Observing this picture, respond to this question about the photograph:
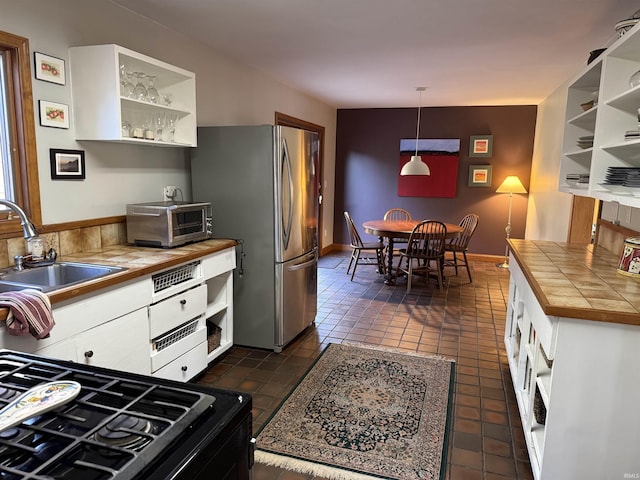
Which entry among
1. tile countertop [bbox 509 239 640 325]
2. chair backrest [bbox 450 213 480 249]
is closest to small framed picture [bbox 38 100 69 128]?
tile countertop [bbox 509 239 640 325]

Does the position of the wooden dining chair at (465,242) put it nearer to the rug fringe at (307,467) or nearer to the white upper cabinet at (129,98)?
the white upper cabinet at (129,98)

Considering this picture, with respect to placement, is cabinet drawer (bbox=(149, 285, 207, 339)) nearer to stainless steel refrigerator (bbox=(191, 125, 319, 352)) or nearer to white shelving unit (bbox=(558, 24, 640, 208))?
stainless steel refrigerator (bbox=(191, 125, 319, 352))

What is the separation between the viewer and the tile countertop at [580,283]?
Answer: 161cm

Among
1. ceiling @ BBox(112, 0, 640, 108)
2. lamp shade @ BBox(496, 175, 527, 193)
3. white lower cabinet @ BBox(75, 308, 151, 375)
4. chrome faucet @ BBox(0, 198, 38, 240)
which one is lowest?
white lower cabinet @ BBox(75, 308, 151, 375)

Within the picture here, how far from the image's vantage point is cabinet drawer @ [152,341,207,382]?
2420mm

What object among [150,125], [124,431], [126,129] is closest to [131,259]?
[126,129]

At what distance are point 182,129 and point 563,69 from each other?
136 inches

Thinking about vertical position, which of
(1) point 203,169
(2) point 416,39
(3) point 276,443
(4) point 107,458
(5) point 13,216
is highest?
(2) point 416,39

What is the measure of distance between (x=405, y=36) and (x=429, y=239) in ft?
7.70

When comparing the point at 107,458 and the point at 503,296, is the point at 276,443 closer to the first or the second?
the point at 107,458

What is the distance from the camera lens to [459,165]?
6.57m

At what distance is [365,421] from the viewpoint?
2359mm

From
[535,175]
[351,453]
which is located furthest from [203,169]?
[535,175]

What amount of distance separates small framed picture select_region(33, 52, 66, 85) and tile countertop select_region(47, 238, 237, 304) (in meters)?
0.93
